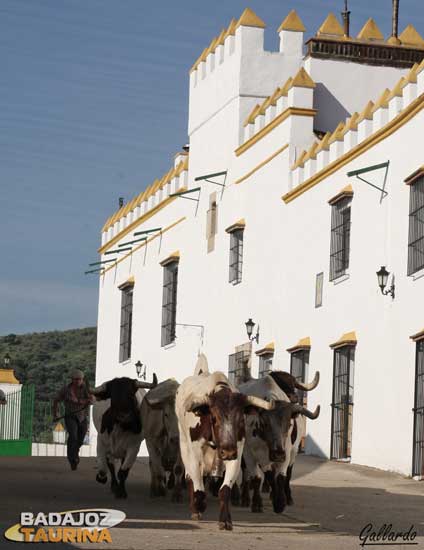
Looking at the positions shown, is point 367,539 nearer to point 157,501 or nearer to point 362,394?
point 157,501

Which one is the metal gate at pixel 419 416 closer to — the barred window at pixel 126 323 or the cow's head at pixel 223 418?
the cow's head at pixel 223 418

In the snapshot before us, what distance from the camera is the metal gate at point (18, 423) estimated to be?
3625 cm

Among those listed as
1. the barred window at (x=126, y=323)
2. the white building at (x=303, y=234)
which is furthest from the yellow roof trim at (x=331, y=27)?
the barred window at (x=126, y=323)

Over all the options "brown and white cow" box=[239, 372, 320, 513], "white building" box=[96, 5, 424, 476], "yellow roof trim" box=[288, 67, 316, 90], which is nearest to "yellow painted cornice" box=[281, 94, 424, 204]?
"white building" box=[96, 5, 424, 476]

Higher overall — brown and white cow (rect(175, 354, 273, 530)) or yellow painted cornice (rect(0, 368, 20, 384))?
yellow painted cornice (rect(0, 368, 20, 384))

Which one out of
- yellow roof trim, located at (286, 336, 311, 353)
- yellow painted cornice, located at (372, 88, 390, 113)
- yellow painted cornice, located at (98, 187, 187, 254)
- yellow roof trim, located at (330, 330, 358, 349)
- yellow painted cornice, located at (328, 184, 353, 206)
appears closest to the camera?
yellow painted cornice, located at (372, 88, 390, 113)

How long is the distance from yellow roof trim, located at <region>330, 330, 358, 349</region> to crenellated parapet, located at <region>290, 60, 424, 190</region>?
11.1ft

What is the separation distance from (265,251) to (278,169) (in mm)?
1820

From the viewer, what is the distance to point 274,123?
3184 centimetres

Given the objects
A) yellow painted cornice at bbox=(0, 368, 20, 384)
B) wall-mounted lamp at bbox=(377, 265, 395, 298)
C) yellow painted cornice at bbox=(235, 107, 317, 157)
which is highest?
yellow painted cornice at bbox=(235, 107, 317, 157)

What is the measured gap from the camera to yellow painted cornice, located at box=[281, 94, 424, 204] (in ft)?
81.5

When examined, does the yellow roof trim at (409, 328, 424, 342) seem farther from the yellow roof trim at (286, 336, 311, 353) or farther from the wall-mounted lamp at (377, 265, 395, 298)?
the yellow roof trim at (286, 336, 311, 353)

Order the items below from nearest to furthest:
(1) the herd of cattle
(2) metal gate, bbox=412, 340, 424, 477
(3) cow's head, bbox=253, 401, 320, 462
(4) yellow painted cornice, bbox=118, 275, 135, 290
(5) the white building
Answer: (1) the herd of cattle < (3) cow's head, bbox=253, 401, 320, 462 < (2) metal gate, bbox=412, 340, 424, 477 < (5) the white building < (4) yellow painted cornice, bbox=118, 275, 135, 290

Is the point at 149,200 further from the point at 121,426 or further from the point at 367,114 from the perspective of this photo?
the point at 121,426
